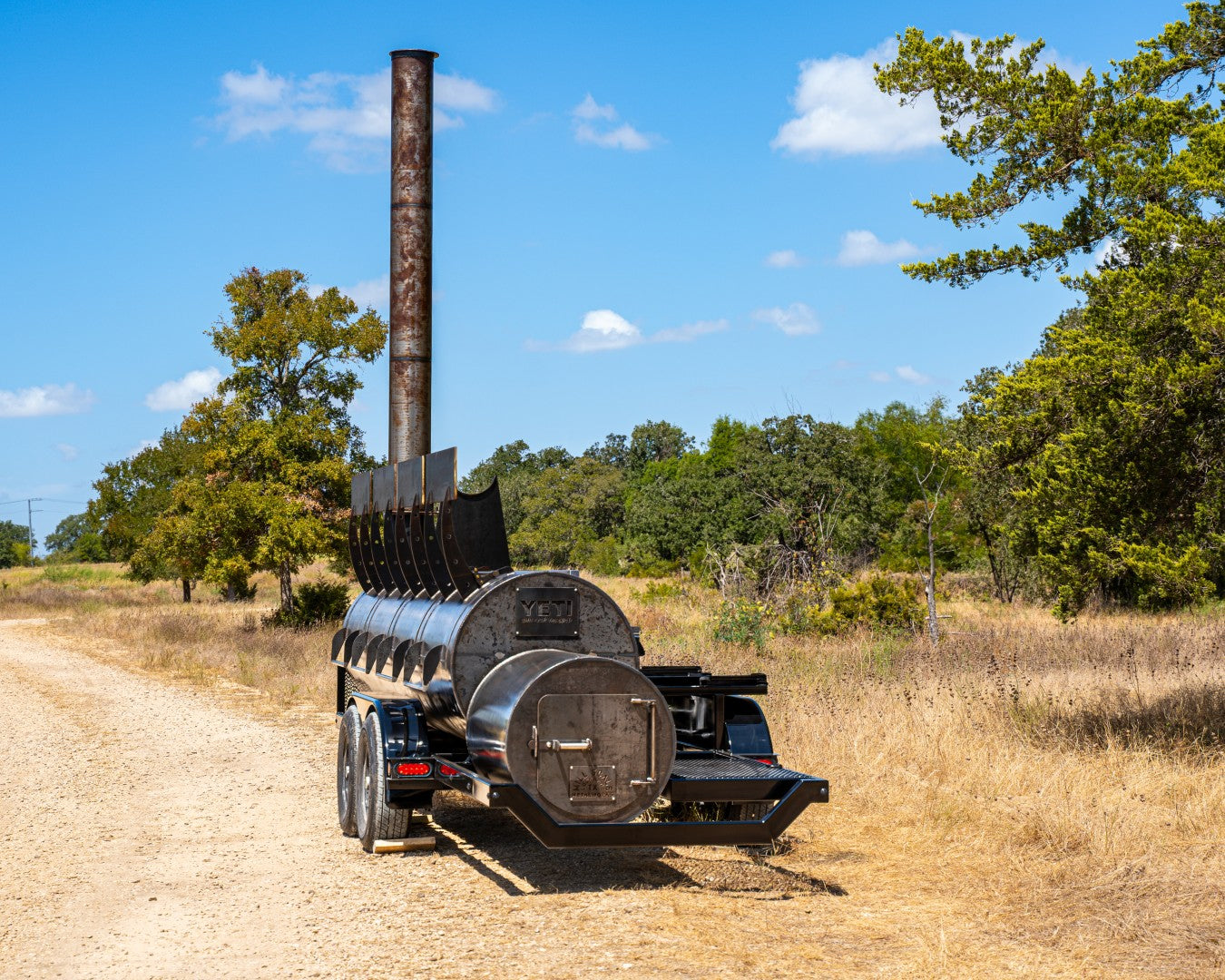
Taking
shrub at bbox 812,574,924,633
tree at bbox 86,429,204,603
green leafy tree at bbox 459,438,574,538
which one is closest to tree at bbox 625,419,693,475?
green leafy tree at bbox 459,438,574,538

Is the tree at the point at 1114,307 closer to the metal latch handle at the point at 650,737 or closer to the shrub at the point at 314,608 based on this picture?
the metal latch handle at the point at 650,737

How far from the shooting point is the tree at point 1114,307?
10.2m

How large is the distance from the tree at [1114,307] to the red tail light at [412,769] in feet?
19.4

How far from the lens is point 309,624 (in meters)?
29.8

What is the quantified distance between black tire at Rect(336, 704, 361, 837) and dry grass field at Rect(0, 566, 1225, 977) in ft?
10.6

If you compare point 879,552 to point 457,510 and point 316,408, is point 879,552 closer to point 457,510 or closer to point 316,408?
point 316,408

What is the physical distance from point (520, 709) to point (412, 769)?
1.54 metres

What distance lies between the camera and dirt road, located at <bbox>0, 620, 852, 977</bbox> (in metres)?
6.39

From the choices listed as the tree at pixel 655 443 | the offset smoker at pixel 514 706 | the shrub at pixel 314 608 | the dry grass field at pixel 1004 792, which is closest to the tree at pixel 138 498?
the shrub at pixel 314 608

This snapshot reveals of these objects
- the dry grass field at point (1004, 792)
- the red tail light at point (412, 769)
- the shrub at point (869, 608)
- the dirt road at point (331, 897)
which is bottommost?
the dirt road at point (331, 897)

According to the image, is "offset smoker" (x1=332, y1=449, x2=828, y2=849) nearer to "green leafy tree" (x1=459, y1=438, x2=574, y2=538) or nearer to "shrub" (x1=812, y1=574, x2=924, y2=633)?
"shrub" (x1=812, y1=574, x2=924, y2=633)

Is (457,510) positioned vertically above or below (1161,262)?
below

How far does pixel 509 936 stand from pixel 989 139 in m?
9.07

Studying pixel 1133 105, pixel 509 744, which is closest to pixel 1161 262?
pixel 1133 105
